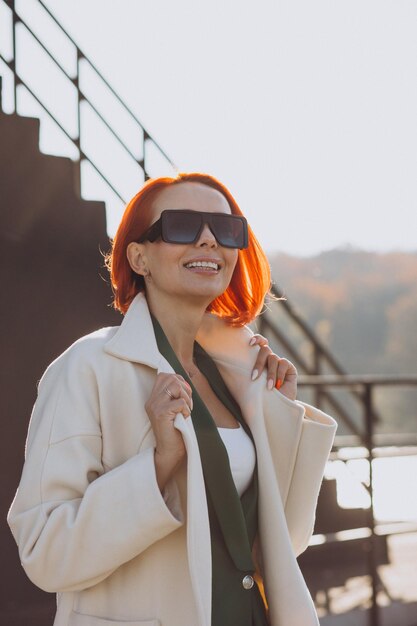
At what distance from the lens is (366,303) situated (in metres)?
94.1

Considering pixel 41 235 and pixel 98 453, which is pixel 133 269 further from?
pixel 41 235

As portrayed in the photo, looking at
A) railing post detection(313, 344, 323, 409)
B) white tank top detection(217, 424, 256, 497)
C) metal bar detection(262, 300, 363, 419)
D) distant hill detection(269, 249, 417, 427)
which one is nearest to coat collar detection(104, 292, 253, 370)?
white tank top detection(217, 424, 256, 497)

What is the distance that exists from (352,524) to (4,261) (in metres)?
3.53

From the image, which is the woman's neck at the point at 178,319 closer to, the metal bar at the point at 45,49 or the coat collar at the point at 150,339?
the coat collar at the point at 150,339

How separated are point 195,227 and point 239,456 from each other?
572 mm

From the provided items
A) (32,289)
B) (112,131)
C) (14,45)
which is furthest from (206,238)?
(14,45)

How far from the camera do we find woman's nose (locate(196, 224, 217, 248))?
2385 millimetres

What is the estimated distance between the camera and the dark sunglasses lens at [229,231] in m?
2.42

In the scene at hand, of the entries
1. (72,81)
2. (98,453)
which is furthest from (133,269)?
(72,81)

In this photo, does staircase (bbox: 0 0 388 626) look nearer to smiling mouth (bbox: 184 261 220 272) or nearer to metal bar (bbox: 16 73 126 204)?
metal bar (bbox: 16 73 126 204)

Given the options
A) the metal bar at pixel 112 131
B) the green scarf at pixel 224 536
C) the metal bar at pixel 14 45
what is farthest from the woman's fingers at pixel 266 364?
the metal bar at pixel 14 45

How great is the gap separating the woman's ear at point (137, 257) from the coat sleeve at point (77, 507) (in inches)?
16.3

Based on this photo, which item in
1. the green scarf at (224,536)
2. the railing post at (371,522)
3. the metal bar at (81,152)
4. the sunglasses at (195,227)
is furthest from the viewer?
the metal bar at (81,152)

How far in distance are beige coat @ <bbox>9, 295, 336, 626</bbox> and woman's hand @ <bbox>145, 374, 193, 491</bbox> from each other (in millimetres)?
25
